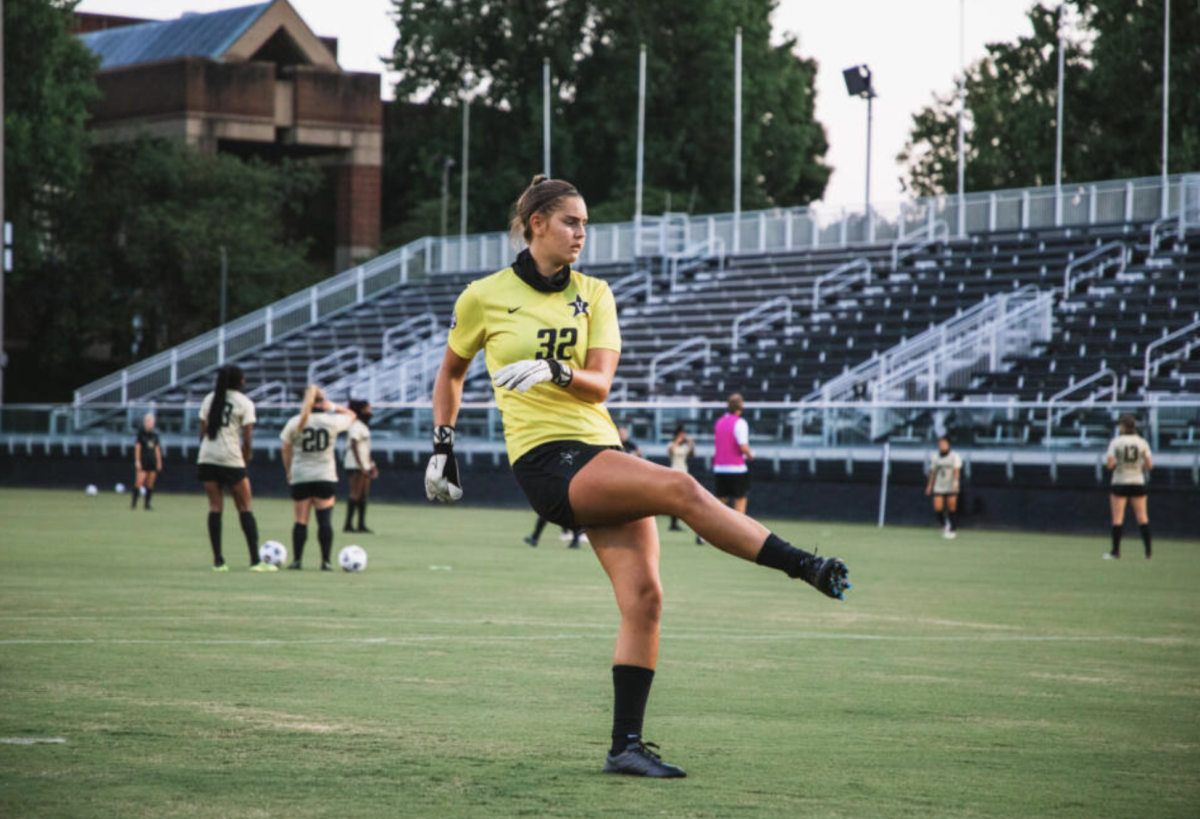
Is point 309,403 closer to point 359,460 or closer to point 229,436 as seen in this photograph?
point 229,436

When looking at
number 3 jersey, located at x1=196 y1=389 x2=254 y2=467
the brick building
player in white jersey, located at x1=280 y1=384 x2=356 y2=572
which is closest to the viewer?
number 3 jersey, located at x1=196 y1=389 x2=254 y2=467

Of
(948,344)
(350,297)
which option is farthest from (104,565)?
(350,297)

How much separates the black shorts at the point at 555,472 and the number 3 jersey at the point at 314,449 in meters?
11.8

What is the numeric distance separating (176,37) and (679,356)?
35196 millimetres

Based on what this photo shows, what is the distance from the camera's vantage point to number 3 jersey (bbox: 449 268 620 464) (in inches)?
276

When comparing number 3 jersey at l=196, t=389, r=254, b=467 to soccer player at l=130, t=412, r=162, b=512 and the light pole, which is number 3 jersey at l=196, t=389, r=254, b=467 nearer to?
soccer player at l=130, t=412, r=162, b=512

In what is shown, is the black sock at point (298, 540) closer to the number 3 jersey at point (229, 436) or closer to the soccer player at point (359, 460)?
the number 3 jersey at point (229, 436)

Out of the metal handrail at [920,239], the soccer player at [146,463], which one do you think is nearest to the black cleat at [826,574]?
the soccer player at [146,463]

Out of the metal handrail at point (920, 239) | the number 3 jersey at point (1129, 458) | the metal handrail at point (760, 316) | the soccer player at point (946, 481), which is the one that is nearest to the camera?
the number 3 jersey at point (1129, 458)

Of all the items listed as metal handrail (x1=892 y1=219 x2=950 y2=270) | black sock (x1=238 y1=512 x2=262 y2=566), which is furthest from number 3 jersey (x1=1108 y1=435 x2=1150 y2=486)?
metal handrail (x1=892 y1=219 x2=950 y2=270)

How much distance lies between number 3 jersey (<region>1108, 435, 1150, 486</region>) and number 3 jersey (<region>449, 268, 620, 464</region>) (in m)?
18.3

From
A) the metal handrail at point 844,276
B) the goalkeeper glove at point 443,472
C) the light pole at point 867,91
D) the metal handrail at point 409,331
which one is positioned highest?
the light pole at point 867,91

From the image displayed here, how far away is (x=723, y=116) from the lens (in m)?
73.3

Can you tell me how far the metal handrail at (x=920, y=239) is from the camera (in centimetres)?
4572
